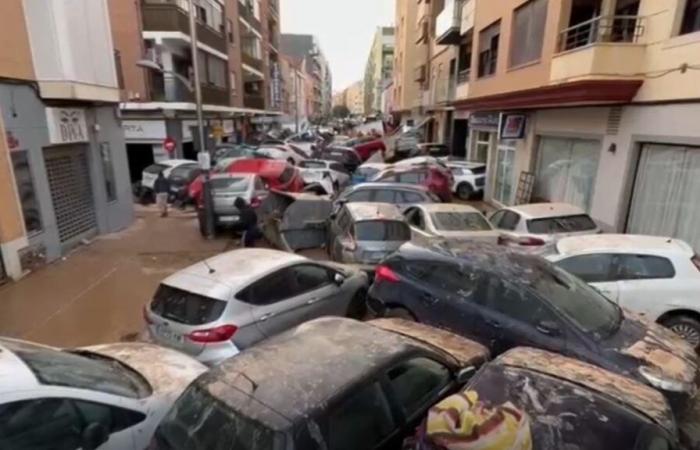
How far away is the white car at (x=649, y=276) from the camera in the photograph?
5598 millimetres

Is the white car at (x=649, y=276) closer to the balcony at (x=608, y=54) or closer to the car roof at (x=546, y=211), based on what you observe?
the car roof at (x=546, y=211)

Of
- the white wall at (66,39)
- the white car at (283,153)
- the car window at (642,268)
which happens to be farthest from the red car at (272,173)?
the car window at (642,268)

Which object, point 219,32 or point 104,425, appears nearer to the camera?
point 104,425

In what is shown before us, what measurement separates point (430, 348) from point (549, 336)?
1558 millimetres

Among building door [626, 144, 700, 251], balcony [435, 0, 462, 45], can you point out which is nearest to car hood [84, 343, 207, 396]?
building door [626, 144, 700, 251]

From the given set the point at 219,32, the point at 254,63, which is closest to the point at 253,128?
the point at 254,63

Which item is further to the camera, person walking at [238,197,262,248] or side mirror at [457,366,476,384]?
person walking at [238,197,262,248]

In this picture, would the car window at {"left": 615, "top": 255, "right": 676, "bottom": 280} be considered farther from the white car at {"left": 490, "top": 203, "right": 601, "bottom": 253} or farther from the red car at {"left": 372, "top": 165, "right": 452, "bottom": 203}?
the red car at {"left": 372, "top": 165, "right": 452, "bottom": 203}

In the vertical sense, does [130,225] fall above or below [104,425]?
below

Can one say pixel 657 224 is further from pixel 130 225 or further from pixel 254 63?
pixel 254 63

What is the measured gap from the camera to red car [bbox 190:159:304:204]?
14008 millimetres

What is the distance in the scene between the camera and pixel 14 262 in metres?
8.30

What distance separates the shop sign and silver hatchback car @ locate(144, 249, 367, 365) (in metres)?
10.2

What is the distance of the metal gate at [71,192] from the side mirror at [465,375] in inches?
382
